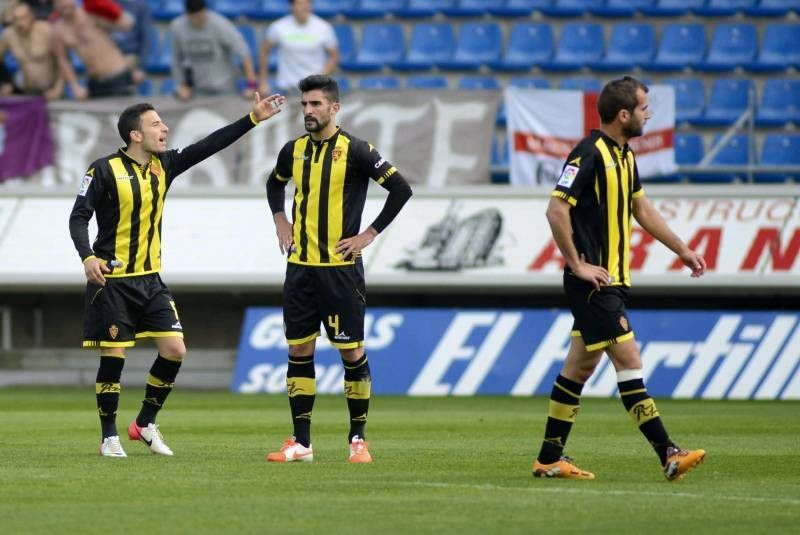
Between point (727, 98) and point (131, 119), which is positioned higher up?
point (131, 119)

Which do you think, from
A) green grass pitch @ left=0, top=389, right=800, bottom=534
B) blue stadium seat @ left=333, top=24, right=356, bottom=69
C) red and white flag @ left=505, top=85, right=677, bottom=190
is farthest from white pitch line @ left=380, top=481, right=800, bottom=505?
blue stadium seat @ left=333, top=24, right=356, bottom=69

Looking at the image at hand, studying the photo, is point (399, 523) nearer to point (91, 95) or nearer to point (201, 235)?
point (201, 235)

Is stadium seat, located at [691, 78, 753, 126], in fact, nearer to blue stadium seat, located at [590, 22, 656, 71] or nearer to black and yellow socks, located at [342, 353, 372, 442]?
blue stadium seat, located at [590, 22, 656, 71]

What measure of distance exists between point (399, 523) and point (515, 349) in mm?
10454

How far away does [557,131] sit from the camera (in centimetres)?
1689

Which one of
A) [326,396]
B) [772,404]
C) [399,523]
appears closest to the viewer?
[399,523]

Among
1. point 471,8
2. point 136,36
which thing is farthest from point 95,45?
point 471,8

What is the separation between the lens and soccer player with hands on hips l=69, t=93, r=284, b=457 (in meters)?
9.27

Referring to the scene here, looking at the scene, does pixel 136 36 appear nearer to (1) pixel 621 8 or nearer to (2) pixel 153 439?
(1) pixel 621 8

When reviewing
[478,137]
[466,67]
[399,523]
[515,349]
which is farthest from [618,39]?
[399,523]

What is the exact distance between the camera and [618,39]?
2055 cm

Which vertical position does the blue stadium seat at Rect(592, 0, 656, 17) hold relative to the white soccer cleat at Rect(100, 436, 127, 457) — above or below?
above

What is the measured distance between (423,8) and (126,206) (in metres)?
12.7

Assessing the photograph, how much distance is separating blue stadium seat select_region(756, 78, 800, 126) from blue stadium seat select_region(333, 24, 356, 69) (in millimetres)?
5457
